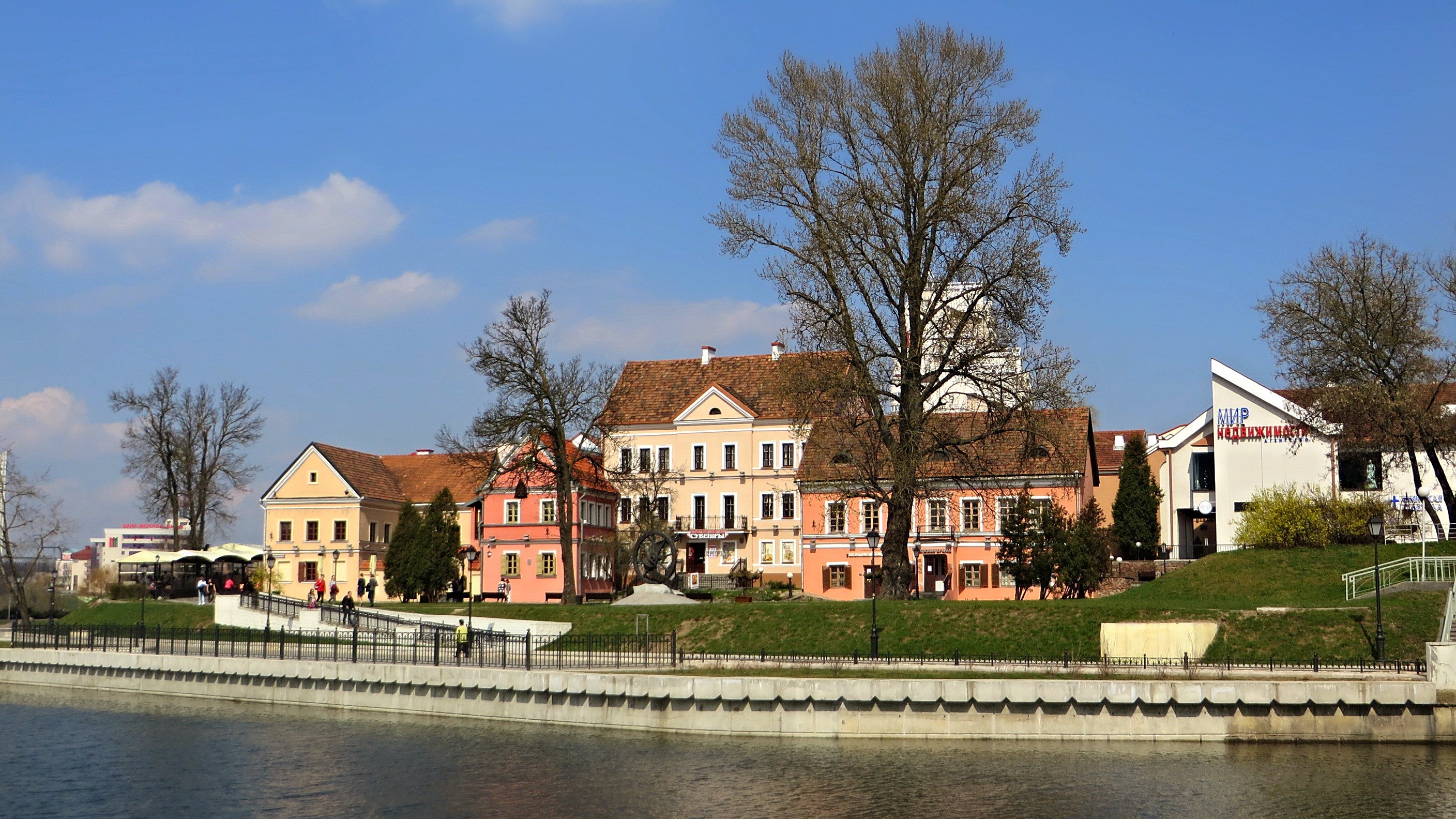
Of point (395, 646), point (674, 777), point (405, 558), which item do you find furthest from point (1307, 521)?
point (405, 558)

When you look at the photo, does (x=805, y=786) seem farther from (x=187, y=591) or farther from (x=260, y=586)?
(x=260, y=586)

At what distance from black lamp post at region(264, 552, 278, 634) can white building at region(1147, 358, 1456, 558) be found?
41.6 meters

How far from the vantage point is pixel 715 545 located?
2955 inches

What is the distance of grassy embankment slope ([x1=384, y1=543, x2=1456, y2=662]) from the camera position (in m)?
34.3

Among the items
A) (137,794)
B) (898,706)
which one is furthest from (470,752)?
A: (898,706)

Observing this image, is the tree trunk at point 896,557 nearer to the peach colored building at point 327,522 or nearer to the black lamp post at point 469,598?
the black lamp post at point 469,598

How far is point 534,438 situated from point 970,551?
22763 mm

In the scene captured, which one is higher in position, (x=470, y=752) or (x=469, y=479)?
(x=469, y=479)

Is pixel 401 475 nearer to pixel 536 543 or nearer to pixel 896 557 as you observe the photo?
pixel 536 543

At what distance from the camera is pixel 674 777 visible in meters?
24.8

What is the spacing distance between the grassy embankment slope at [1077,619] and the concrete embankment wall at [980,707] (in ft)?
18.3

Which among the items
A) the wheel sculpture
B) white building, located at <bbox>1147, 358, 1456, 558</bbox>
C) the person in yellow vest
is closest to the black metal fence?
the person in yellow vest

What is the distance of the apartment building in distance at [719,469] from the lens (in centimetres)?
7394

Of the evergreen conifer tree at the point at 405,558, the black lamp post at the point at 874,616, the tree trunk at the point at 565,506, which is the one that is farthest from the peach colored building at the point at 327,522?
the black lamp post at the point at 874,616
